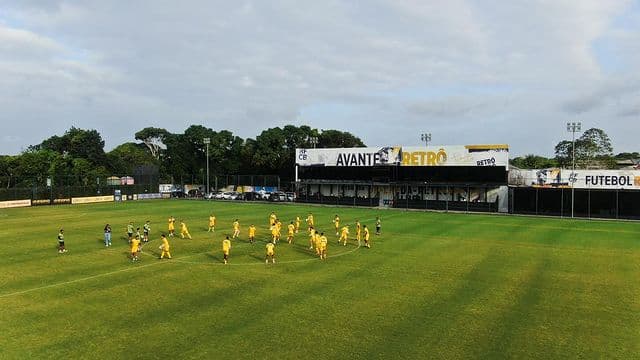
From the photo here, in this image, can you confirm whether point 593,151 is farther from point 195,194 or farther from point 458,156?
point 195,194

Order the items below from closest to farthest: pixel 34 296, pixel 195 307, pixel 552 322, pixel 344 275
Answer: pixel 552 322 < pixel 195 307 < pixel 34 296 < pixel 344 275

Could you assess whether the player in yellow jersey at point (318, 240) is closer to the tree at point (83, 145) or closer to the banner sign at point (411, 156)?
the banner sign at point (411, 156)

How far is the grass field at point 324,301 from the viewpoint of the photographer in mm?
14992

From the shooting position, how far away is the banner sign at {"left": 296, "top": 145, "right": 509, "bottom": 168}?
217 ft

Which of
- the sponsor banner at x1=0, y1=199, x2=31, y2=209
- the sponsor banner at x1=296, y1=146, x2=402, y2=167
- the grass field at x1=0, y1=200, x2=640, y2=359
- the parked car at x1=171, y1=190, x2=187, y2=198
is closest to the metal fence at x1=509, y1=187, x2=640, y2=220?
the sponsor banner at x1=296, y1=146, x2=402, y2=167

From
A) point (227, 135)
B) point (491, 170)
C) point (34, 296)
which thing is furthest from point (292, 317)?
point (227, 135)

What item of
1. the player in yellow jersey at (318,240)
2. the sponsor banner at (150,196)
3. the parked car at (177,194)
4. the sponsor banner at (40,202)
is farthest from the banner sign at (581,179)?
the sponsor banner at (40,202)

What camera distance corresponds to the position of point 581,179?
62906 millimetres

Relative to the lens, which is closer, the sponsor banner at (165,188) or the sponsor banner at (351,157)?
the sponsor banner at (351,157)

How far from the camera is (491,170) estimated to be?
66.2 m

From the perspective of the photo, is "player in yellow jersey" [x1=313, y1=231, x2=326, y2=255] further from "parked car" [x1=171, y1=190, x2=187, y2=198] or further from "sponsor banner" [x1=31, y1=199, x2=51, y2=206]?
"parked car" [x1=171, y1=190, x2=187, y2=198]

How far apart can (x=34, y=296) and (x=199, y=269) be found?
786cm

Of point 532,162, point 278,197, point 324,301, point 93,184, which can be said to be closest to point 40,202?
point 93,184

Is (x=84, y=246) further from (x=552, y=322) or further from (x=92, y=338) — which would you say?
(x=552, y=322)
